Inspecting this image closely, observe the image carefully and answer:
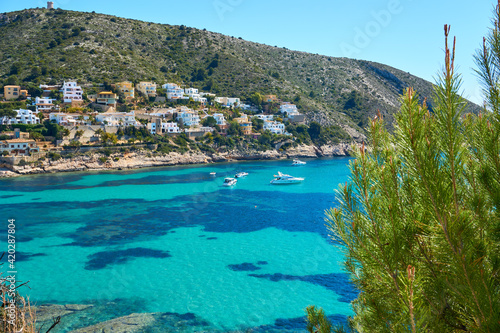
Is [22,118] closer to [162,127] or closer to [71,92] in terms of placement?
[71,92]

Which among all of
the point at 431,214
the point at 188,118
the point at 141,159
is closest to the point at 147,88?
the point at 188,118

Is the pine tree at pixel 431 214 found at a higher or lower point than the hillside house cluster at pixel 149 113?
lower

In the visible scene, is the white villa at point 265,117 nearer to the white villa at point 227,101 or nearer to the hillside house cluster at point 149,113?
the hillside house cluster at point 149,113

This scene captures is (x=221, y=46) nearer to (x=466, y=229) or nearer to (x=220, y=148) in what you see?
(x=220, y=148)

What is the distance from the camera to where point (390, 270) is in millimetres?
2809

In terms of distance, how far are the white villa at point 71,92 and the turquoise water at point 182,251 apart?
76.2 ft

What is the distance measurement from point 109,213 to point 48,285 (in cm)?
1322

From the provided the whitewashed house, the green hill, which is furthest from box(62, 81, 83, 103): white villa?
the whitewashed house

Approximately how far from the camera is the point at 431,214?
2514mm

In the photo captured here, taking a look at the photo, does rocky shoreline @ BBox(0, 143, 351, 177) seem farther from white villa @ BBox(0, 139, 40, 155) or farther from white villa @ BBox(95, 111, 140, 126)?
white villa @ BBox(95, 111, 140, 126)

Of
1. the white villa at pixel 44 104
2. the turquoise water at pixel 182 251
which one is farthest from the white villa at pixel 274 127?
the white villa at pixel 44 104

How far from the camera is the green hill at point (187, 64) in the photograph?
68688 mm

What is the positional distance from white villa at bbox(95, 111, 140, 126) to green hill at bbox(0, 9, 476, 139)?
42.7 feet

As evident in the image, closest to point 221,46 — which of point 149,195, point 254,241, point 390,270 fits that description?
point 149,195
